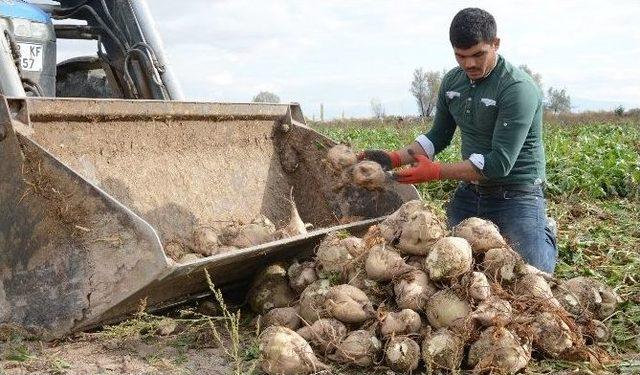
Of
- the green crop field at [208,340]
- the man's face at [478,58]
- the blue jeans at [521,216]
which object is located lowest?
the green crop field at [208,340]

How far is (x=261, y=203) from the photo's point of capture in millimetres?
5227

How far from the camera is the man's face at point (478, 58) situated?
474 centimetres

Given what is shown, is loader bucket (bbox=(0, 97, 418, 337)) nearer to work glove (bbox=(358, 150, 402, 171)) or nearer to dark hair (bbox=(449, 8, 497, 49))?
work glove (bbox=(358, 150, 402, 171))

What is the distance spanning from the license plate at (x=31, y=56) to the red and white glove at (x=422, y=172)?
249 cm

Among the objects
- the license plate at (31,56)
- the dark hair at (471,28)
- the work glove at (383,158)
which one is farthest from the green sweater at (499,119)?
the license plate at (31,56)

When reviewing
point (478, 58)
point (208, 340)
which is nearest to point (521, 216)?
point (478, 58)

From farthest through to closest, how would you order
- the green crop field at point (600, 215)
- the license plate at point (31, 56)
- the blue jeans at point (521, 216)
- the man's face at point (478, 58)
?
the license plate at point (31, 56) → the blue jeans at point (521, 216) → the man's face at point (478, 58) → the green crop field at point (600, 215)

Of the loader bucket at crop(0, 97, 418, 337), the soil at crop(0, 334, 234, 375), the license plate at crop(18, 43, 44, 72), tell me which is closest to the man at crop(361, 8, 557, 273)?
the loader bucket at crop(0, 97, 418, 337)

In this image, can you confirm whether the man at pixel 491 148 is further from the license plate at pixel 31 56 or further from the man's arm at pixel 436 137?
the license plate at pixel 31 56

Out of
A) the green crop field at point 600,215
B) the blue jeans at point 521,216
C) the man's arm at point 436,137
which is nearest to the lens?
the green crop field at point 600,215

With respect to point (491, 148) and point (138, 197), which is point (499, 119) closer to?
point (491, 148)

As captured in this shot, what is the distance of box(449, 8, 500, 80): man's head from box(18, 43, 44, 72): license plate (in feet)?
8.89

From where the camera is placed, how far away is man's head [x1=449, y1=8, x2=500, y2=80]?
4.64 metres

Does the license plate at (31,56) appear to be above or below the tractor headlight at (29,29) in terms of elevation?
below
